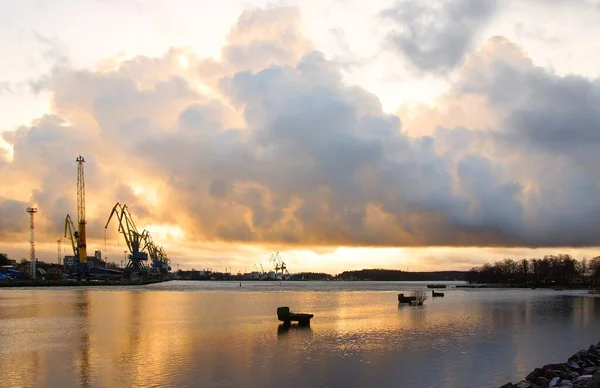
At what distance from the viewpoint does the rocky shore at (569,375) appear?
22.5 metres

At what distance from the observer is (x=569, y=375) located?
24859 millimetres

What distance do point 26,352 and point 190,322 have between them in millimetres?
21432

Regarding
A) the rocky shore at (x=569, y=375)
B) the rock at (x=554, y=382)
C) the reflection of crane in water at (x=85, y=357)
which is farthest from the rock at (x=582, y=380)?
the reflection of crane in water at (x=85, y=357)

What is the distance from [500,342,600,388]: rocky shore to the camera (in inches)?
885

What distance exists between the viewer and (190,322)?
55469mm

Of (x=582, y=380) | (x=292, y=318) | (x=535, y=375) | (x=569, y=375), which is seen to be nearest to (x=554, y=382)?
(x=582, y=380)

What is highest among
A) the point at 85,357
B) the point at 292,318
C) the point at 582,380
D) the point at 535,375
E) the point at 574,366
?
the point at 582,380

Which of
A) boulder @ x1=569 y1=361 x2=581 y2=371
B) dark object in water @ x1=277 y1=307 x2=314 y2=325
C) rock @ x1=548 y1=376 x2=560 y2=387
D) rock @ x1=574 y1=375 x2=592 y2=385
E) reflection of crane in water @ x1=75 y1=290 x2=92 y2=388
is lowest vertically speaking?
dark object in water @ x1=277 y1=307 x2=314 y2=325

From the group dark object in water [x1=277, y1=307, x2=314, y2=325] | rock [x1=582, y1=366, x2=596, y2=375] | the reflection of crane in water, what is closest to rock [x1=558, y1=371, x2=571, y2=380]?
rock [x1=582, y1=366, x2=596, y2=375]

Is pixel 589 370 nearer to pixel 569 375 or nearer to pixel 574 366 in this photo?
pixel 574 366

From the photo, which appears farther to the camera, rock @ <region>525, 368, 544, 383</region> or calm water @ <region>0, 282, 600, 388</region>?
calm water @ <region>0, 282, 600, 388</region>

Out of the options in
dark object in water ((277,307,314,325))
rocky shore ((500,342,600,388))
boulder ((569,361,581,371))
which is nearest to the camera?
rocky shore ((500,342,600,388))

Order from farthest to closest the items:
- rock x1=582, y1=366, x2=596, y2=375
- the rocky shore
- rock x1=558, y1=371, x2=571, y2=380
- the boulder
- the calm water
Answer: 1. the calm water
2. the boulder
3. rock x1=582, y1=366, x2=596, y2=375
4. rock x1=558, y1=371, x2=571, y2=380
5. the rocky shore

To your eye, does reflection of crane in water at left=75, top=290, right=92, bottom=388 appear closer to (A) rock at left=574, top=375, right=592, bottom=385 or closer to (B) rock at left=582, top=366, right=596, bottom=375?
(A) rock at left=574, top=375, right=592, bottom=385
